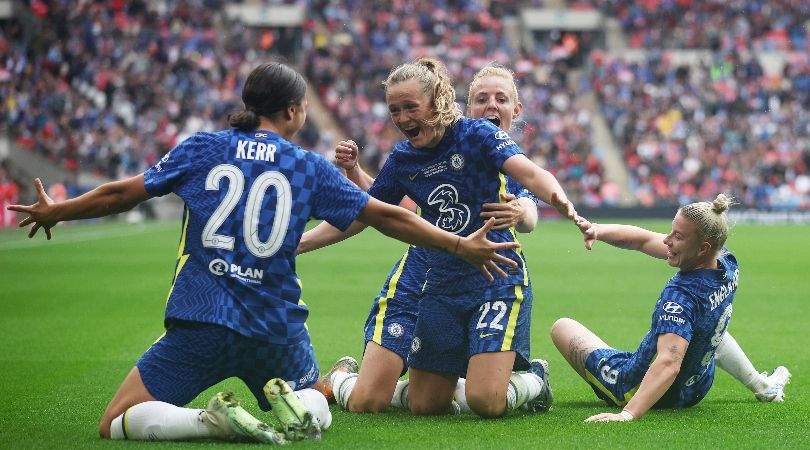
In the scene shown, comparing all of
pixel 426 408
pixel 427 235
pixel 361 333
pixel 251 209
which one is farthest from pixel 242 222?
pixel 361 333

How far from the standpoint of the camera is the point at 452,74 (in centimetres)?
3788

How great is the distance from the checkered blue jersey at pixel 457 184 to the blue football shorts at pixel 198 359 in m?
1.40

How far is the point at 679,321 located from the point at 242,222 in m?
2.46

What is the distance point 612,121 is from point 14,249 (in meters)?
23.4

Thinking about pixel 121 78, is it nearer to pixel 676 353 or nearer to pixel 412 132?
pixel 412 132

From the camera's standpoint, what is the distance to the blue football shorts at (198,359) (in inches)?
211

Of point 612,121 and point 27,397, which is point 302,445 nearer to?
point 27,397

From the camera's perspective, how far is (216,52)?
38.8m

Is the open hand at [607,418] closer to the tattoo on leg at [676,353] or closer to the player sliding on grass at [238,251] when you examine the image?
the tattoo on leg at [676,353]

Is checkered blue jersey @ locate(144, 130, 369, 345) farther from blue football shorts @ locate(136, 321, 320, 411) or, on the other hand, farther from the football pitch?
the football pitch

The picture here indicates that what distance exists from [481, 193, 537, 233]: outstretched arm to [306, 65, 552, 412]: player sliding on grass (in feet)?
Result: 0.04

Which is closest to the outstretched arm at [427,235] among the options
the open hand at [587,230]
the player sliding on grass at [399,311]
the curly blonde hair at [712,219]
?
the open hand at [587,230]

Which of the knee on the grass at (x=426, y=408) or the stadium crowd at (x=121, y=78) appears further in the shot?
the stadium crowd at (x=121, y=78)

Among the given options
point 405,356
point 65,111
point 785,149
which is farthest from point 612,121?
point 405,356
